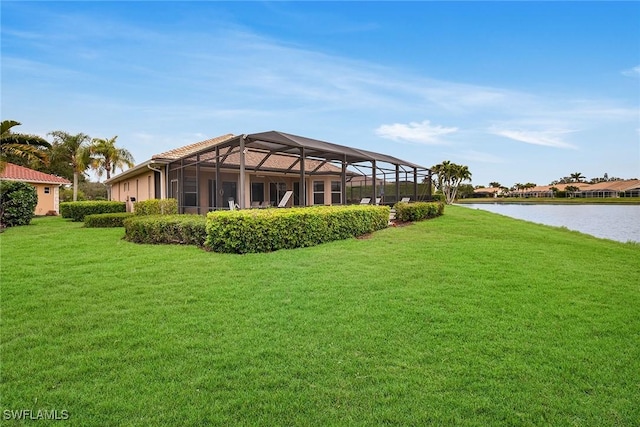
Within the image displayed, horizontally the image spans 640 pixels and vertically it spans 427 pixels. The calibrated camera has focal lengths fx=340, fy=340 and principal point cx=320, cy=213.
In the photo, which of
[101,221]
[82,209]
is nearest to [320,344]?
[101,221]

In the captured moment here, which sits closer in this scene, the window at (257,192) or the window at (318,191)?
the window at (257,192)

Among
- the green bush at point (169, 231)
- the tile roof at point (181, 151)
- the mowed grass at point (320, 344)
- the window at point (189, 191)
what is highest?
the tile roof at point (181, 151)

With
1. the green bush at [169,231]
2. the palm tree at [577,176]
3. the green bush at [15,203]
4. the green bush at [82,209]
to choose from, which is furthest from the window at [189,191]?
the palm tree at [577,176]

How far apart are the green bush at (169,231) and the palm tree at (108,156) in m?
26.1

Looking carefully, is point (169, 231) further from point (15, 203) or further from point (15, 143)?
point (15, 143)

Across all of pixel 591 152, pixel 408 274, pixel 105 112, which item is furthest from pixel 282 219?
pixel 591 152

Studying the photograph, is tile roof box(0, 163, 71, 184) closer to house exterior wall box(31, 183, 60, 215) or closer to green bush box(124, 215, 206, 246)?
house exterior wall box(31, 183, 60, 215)

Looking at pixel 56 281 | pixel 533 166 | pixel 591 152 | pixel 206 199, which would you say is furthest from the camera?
pixel 533 166

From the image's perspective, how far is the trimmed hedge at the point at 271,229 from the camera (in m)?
7.41

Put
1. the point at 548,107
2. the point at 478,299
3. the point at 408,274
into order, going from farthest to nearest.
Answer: the point at 548,107 < the point at 408,274 < the point at 478,299

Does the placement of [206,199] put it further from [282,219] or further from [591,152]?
[591,152]

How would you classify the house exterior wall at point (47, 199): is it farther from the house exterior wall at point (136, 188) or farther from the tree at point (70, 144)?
the tree at point (70, 144)

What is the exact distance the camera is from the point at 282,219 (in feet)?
26.1

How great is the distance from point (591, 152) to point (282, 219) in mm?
24412
